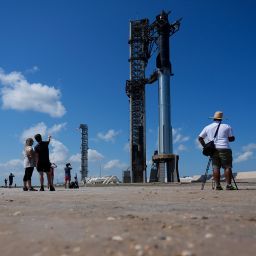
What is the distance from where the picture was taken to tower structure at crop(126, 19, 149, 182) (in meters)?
58.2

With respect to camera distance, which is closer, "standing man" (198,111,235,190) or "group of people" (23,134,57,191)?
"standing man" (198,111,235,190)

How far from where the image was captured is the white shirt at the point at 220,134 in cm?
1071

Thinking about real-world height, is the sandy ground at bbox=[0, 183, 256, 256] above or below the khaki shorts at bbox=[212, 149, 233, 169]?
below

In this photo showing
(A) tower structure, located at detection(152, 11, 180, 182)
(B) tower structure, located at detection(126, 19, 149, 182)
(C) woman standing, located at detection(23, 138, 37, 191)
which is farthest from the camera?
(B) tower structure, located at detection(126, 19, 149, 182)

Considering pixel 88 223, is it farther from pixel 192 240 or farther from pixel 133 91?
pixel 133 91

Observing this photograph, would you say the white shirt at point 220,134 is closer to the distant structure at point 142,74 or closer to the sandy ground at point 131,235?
the sandy ground at point 131,235

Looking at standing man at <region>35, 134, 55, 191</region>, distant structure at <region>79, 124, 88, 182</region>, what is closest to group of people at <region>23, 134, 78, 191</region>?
standing man at <region>35, 134, 55, 191</region>

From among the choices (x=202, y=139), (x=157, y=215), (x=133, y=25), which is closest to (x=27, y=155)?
(x=202, y=139)

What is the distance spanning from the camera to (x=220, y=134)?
10.8m

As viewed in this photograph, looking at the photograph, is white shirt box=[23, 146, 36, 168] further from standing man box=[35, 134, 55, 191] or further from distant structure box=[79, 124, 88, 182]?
distant structure box=[79, 124, 88, 182]

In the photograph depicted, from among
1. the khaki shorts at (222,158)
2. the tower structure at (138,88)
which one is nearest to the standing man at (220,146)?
the khaki shorts at (222,158)

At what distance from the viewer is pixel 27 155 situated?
14516 mm

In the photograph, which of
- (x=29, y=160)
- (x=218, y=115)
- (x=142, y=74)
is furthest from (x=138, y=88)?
(x=218, y=115)

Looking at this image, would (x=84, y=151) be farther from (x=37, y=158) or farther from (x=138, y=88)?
(x=37, y=158)
